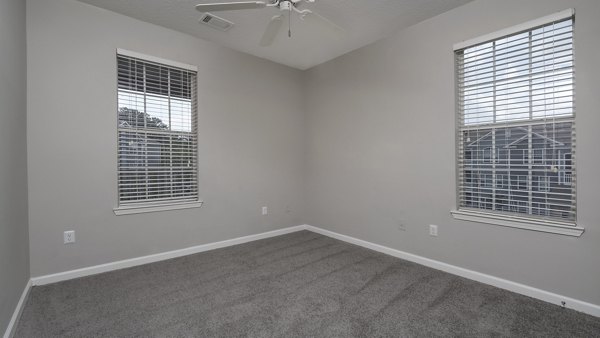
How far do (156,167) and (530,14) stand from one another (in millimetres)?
3810

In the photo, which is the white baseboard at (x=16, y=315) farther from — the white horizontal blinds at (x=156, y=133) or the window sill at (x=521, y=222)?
the window sill at (x=521, y=222)

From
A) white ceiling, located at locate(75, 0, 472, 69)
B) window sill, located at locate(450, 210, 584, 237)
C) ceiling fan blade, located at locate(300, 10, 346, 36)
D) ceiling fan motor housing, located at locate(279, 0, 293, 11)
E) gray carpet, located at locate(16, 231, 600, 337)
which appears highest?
white ceiling, located at locate(75, 0, 472, 69)

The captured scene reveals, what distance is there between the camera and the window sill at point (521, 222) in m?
2.14

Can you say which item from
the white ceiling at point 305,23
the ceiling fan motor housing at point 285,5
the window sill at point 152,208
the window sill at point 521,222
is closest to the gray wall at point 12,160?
the window sill at point 152,208

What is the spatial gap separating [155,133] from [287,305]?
2315mm

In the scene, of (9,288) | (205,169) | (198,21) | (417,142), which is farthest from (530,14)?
(9,288)

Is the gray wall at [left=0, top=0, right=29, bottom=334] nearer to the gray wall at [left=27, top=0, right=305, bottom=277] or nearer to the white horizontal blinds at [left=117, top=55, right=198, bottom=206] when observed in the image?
the gray wall at [left=27, top=0, right=305, bottom=277]

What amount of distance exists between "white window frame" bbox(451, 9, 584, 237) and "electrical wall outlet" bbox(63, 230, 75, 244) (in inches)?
145

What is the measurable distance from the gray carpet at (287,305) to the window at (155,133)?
811mm

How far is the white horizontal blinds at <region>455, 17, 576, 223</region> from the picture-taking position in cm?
219

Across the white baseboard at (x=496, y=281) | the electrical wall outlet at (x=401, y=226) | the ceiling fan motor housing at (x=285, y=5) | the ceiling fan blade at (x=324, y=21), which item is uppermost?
the ceiling fan motor housing at (x=285, y=5)

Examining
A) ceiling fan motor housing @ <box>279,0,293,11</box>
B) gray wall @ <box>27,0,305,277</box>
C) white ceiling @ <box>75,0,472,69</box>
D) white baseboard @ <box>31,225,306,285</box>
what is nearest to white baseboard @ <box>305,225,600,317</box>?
white baseboard @ <box>31,225,306,285</box>

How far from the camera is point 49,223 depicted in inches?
101

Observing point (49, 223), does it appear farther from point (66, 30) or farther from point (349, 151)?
point (349, 151)
